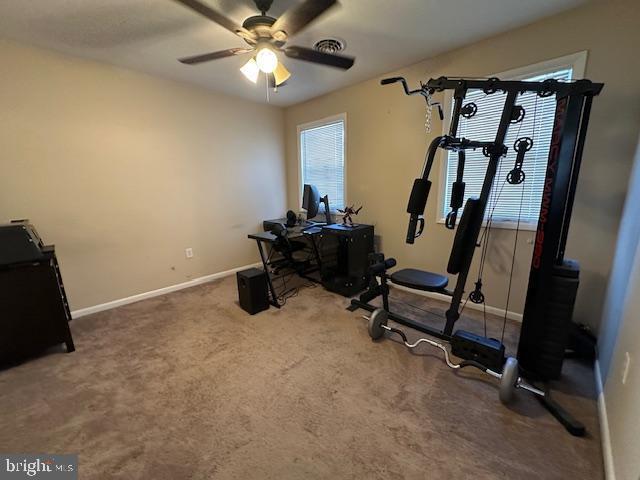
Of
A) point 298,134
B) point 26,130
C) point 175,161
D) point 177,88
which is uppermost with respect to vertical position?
point 177,88

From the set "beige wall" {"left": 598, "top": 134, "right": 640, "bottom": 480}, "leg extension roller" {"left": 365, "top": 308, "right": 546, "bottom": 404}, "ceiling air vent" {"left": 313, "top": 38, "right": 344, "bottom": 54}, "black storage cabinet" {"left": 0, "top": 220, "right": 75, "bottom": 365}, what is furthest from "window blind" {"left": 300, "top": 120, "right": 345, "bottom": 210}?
"black storage cabinet" {"left": 0, "top": 220, "right": 75, "bottom": 365}

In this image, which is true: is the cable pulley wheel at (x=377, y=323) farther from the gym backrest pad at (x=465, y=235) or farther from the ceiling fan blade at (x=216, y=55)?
the ceiling fan blade at (x=216, y=55)

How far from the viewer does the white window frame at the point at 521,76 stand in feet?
6.60

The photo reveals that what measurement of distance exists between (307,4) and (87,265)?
3.10 meters

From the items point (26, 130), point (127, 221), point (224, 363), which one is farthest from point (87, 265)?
A: point (224, 363)

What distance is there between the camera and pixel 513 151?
2.40m

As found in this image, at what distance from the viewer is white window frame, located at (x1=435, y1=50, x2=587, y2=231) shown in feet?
6.60

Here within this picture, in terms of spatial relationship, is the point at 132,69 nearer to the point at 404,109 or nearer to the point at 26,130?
the point at 26,130

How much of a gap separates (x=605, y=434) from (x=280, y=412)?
1658 millimetres

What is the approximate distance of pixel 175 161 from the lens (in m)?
3.31

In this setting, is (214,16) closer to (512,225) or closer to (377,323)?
(377,323)

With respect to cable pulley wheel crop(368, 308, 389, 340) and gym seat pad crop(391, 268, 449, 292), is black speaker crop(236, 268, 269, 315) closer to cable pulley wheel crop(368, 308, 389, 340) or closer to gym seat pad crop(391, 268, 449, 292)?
cable pulley wheel crop(368, 308, 389, 340)

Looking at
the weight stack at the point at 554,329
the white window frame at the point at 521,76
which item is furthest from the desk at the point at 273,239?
the weight stack at the point at 554,329

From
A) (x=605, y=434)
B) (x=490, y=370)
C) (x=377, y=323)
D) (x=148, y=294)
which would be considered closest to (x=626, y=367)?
(x=605, y=434)
